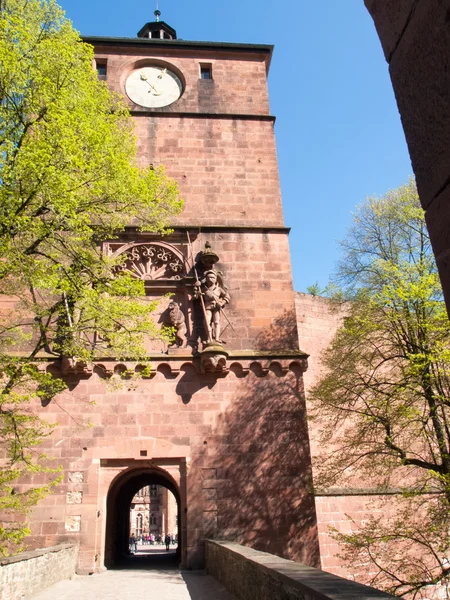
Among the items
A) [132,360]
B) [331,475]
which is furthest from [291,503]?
[132,360]

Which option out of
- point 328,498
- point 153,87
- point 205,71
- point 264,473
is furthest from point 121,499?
point 205,71

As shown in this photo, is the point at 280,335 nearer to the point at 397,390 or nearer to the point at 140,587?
the point at 397,390

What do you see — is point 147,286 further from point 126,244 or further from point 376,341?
point 376,341

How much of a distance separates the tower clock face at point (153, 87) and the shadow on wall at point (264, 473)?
7770mm

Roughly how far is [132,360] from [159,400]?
959 mm

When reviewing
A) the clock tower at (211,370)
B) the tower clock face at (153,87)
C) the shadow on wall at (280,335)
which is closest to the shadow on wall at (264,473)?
the clock tower at (211,370)

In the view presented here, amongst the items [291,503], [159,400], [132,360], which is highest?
[132,360]

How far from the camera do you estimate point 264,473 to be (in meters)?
9.82

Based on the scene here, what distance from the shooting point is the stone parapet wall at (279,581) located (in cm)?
295

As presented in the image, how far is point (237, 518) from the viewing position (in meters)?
9.44

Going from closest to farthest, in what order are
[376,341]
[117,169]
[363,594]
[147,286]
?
[363,594] → [117,169] → [376,341] → [147,286]

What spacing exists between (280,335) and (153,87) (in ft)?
25.5

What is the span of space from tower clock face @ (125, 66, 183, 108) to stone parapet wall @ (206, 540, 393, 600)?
11.1 m

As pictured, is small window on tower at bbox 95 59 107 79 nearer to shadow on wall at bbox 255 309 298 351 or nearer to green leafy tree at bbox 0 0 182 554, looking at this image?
green leafy tree at bbox 0 0 182 554
